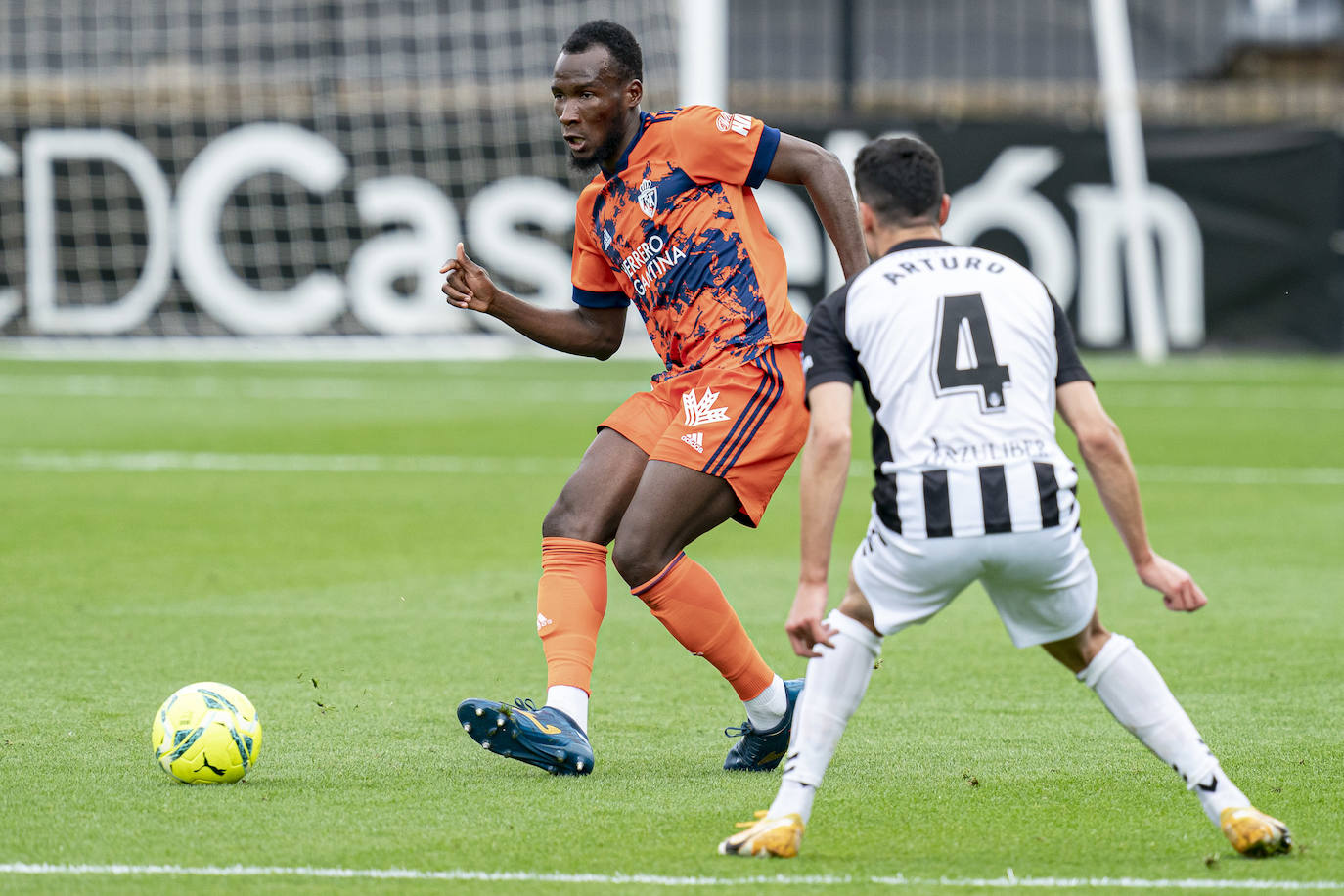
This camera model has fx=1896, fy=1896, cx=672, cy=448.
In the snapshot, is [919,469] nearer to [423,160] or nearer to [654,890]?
[654,890]

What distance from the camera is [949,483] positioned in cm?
404

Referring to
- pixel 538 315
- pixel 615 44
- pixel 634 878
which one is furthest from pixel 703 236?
pixel 634 878

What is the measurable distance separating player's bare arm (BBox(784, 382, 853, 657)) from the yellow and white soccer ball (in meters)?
1.68

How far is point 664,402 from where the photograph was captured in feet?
17.9

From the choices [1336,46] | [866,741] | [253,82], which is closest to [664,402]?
[866,741]

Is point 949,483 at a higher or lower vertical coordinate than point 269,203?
higher

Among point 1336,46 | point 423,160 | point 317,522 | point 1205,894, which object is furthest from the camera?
point 1336,46

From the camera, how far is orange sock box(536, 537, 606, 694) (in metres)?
5.25

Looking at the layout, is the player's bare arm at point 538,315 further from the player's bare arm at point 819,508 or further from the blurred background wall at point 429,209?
the blurred background wall at point 429,209

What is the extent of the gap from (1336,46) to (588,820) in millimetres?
22043

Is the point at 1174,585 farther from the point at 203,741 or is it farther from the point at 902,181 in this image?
the point at 203,741

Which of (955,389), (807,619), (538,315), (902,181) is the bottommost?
(807,619)

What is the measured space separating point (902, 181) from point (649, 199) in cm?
135

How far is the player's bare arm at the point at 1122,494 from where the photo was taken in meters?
4.00
